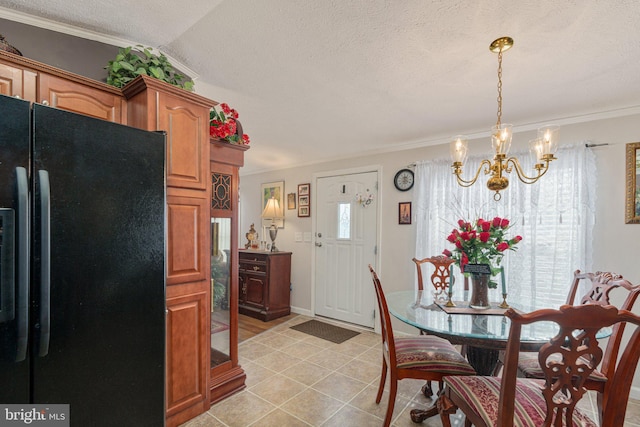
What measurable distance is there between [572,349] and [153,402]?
1.72 m

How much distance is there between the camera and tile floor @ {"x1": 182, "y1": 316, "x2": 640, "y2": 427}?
198cm

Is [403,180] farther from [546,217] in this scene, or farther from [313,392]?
[313,392]

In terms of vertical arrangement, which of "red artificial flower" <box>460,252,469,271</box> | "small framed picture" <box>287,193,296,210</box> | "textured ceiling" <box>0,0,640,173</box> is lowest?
"red artificial flower" <box>460,252,469,271</box>

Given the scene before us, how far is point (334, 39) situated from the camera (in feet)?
5.50

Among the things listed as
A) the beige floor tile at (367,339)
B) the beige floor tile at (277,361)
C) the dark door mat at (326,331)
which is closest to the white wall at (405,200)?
the beige floor tile at (367,339)

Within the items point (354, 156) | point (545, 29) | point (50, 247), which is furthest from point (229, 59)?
point (354, 156)

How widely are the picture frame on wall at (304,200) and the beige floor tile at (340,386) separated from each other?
2.31 meters

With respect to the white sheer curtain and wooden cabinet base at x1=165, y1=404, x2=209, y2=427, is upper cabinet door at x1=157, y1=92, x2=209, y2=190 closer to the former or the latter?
wooden cabinet base at x1=165, y1=404, x2=209, y2=427

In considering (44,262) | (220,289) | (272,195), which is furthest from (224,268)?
(272,195)

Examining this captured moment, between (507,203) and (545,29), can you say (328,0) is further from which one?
(507,203)

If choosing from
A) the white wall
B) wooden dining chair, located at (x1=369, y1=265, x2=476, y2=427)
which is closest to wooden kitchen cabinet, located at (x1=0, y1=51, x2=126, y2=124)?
wooden dining chair, located at (x1=369, y1=265, x2=476, y2=427)

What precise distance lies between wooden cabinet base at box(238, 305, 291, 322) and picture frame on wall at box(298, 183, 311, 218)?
1394 mm

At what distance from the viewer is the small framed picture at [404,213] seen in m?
3.45

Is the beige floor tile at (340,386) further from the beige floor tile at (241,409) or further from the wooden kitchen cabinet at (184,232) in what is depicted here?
the wooden kitchen cabinet at (184,232)
